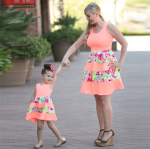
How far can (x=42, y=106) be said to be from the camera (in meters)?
5.05

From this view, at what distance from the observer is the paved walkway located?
17.9 feet

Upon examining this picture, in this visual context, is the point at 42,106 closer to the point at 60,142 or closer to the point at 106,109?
the point at 60,142

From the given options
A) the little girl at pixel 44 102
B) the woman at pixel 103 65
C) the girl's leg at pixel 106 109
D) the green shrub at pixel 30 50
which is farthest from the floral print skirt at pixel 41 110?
the green shrub at pixel 30 50

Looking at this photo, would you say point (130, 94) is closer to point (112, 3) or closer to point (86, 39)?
point (86, 39)

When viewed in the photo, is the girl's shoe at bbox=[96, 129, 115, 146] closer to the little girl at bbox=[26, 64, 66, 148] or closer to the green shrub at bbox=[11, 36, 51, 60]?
the little girl at bbox=[26, 64, 66, 148]

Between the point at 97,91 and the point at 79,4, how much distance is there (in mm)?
35537

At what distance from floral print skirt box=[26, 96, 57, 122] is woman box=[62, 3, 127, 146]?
451 mm

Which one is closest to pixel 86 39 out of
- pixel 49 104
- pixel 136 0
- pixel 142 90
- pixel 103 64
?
pixel 103 64

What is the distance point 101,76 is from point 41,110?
30.5 inches

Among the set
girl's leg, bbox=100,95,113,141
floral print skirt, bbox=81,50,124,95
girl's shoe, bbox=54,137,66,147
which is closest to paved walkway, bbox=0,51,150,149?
girl's shoe, bbox=54,137,66,147

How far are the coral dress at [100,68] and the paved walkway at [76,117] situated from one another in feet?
2.23

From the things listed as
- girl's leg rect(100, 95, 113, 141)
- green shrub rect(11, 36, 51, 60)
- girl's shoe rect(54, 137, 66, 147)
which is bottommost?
green shrub rect(11, 36, 51, 60)

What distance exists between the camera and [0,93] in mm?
9664

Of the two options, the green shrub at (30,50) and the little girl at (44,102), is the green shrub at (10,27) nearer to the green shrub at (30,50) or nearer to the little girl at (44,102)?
the green shrub at (30,50)
